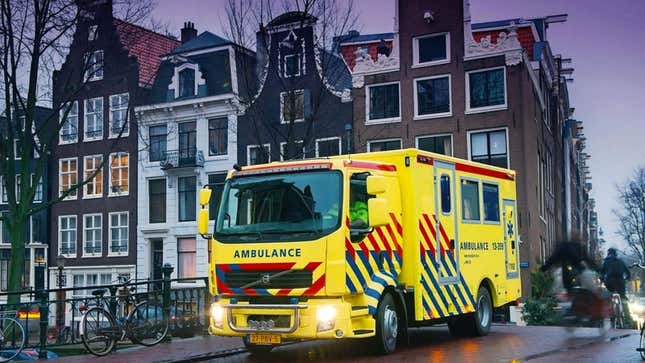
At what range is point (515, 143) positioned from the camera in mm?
34875

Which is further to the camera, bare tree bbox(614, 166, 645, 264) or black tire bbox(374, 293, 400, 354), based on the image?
bare tree bbox(614, 166, 645, 264)

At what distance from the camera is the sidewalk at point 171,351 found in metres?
12.8

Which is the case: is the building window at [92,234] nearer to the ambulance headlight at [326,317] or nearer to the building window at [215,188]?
the building window at [215,188]

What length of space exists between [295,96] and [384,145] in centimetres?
1282

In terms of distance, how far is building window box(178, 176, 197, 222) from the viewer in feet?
140

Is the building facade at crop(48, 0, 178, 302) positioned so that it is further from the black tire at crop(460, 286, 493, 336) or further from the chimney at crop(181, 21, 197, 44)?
the black tire at crop(460, 286, 493, 336)

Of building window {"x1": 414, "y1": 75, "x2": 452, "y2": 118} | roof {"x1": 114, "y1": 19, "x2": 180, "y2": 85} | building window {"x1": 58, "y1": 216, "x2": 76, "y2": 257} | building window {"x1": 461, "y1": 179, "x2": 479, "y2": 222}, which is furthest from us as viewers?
building window {"x1": 58, "y1": 216, "x2": 76, "y2": 257}

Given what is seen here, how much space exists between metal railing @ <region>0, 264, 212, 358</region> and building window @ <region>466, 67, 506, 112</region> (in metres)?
21.4

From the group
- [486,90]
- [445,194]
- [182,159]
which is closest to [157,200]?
[182,159]

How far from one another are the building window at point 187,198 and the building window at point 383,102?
10358 mm

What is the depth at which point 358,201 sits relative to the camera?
11.9 metres

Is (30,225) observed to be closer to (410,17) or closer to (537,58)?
(410,17)

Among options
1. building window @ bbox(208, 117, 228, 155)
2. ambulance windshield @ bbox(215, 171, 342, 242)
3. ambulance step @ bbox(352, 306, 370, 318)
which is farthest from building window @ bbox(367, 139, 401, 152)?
ambulance step @ bbox(352, 306, 370, 318)

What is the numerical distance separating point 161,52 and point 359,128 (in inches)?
580
